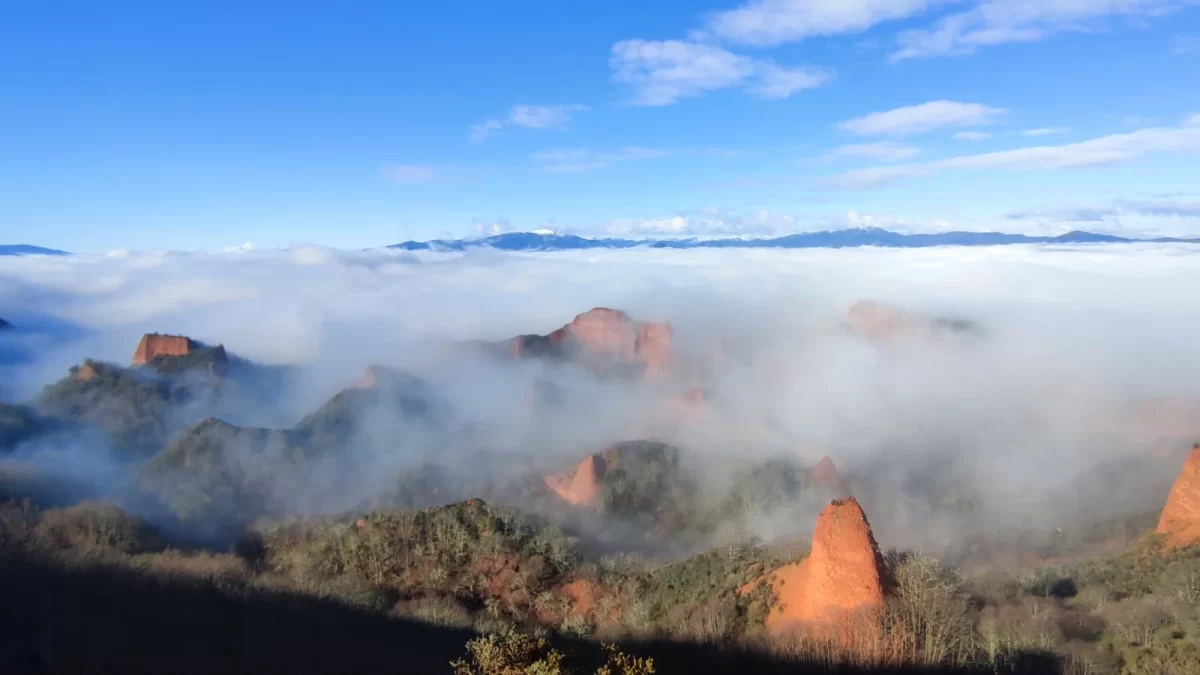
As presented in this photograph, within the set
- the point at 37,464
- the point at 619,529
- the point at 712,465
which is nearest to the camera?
the point at 619,529

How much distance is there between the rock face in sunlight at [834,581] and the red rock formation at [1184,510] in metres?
22.0

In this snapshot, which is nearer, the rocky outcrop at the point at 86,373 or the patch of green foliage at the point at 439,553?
the patch of green foliage at the point at 439,553

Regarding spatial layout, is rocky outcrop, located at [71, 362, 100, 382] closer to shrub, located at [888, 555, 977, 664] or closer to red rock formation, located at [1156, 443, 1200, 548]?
shrub, located at [888, 555, 977, 664]

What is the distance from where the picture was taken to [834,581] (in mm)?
19453

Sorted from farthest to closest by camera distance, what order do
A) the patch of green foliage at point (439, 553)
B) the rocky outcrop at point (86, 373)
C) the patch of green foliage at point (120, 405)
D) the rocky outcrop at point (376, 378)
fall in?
the rocky outcrop at point (86, 373), the rocky outcrop at point (376, 378), the patch of green foliage at point (120, 405), the patch of green foliage at point (439, 553)

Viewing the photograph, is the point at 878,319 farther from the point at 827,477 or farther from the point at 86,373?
the point at 86,373

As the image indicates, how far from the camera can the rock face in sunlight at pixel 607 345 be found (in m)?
87.4

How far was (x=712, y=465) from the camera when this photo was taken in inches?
2190

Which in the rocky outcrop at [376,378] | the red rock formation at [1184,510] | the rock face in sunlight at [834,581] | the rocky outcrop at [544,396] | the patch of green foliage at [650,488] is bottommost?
the patch of green foliage at [650,488]

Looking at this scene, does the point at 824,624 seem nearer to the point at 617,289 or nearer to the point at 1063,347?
the point at 1063,347

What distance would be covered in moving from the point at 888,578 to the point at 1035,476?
47.8m

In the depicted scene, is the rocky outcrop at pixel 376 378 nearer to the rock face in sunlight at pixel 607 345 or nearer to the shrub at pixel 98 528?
the rock face in sunlight at pixel 607 345

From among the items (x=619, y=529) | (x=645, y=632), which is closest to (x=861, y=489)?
(x=619, y=529)

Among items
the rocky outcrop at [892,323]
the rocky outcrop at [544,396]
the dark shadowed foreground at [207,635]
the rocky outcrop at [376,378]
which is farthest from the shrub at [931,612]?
the rocky outcrop at [892,323]
